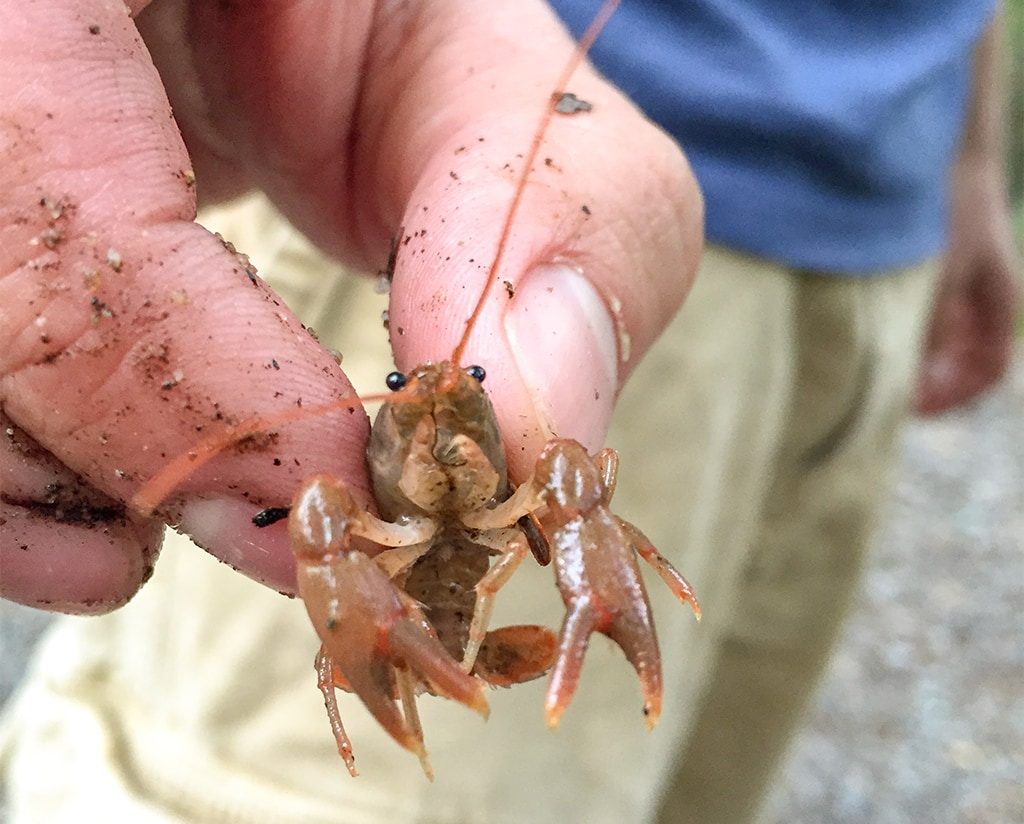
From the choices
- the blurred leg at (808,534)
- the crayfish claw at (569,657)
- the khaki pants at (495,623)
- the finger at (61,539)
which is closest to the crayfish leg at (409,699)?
the crayfish claw at (569,657)

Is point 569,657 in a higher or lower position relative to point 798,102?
lower

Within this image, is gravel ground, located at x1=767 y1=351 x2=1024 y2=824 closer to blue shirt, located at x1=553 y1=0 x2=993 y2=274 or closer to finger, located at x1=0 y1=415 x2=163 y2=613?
blue shirt, located at x1=553 y1=0 x2=993 y2=274

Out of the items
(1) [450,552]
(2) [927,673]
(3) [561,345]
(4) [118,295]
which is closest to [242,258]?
(4) [118,295]

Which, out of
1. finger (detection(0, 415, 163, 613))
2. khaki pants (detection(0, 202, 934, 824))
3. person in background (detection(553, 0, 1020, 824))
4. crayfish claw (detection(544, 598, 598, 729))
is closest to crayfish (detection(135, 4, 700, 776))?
crayfish claw (detection(544, 598, 598, 729))

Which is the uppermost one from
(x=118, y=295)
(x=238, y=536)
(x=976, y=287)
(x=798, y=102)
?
(x=118, y=295)

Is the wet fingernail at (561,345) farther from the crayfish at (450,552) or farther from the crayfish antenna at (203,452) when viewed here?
the crayfish antenna at (203,452)

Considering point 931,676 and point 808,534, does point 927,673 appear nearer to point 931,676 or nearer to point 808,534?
point 931,676

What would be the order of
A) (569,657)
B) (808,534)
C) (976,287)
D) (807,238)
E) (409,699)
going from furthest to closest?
(976,287), (808,534), (807,238), (409,699), (569,657)
